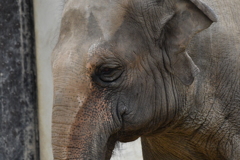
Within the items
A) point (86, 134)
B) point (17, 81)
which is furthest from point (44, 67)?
point (86, 134)

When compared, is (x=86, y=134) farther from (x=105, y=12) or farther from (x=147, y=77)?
(x=105, y=12)

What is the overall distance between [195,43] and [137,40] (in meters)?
0.40

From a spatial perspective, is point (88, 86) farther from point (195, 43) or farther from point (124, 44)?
point (195, 43)

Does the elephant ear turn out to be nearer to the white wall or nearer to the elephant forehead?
the elephant forehead

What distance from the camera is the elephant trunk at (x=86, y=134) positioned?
2.62 metres

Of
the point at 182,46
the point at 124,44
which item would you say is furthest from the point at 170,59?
the point at 124,44

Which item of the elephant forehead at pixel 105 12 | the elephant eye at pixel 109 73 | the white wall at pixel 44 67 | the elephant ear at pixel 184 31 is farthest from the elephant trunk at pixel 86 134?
the white wall at pixel 44 67

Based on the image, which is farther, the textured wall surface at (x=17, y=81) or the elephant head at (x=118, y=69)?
the textured wall surface at (x=17, y=81)

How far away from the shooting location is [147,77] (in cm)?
289

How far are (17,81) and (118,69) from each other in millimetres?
3122

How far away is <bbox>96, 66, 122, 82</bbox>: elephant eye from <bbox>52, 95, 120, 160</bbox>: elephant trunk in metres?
0.11

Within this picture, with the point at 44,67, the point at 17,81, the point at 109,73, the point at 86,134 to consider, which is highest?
the point at 44,67

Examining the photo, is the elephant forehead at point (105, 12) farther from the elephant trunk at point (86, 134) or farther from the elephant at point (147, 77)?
the elephant trunk at point (86, 134)

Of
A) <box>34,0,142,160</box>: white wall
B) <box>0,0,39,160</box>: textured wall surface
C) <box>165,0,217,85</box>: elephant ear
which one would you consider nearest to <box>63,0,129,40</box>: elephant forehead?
<box>165,0,217,85</box>: elephant ear
